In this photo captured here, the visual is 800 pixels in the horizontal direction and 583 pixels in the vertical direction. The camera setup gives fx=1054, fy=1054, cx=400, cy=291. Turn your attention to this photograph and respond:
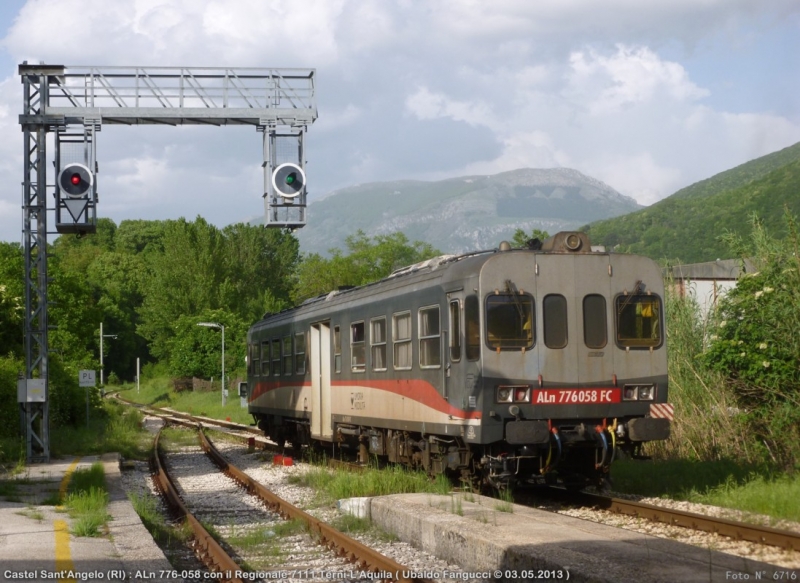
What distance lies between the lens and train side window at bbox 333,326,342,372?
1777cm

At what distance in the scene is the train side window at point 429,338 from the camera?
13391mm

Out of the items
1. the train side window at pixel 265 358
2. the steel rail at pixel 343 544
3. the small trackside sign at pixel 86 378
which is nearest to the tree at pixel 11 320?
the small trackside sign at pixel 86 378

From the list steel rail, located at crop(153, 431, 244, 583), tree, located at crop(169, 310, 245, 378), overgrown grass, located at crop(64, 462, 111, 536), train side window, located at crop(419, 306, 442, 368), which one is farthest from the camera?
tree, located at crop(169, 310, 245, 378)

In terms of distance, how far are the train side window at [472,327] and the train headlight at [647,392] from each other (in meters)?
2.18

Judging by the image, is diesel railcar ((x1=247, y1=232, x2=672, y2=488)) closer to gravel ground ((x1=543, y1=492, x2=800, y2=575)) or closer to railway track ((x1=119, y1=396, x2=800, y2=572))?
railway track ((x1=119, y1=396, x2=800, y2=572))

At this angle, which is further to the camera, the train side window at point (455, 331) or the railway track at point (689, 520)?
the train side window at point (455, 331)

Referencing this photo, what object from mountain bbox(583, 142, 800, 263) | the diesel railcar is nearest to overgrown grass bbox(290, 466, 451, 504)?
the diesel railcar

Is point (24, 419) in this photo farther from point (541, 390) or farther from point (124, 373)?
point (124, 373)

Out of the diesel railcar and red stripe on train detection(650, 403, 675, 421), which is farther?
red stripe on train detection(650, 403, 675, 421)

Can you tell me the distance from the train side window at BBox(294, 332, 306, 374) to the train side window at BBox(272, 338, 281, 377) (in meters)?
1.81

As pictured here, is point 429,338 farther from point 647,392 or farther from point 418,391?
point 647,392

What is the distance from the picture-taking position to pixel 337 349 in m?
18.0

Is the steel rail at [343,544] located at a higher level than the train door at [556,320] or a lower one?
lower

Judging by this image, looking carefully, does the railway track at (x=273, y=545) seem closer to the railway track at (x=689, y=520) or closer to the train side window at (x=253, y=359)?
the railway track at (x=689, y=520)
